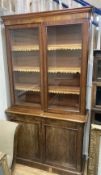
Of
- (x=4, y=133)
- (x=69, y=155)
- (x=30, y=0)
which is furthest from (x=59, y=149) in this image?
(x=30, y=0)

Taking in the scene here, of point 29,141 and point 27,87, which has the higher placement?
point 27,87

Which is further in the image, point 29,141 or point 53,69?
point 29,141

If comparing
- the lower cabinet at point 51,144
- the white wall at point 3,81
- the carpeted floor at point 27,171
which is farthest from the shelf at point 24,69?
the carpeted floor at point 27,171

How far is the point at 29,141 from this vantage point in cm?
231

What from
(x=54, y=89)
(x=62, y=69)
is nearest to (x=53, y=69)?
(x=62, y=69)

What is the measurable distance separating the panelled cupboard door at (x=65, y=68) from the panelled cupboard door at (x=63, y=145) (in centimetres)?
22

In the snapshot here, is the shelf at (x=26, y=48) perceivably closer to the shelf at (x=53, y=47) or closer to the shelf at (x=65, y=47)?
the shelf at (x=53, y=47)

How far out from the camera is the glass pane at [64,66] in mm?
2019

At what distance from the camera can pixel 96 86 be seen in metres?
1.75

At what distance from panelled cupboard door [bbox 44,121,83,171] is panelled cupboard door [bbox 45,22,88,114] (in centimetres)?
22

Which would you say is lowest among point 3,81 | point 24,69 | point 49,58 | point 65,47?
point 3,81

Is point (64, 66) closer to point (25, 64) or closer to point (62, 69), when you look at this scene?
point (62, 69)

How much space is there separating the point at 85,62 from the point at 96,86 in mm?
304

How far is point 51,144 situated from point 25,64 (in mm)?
1147
